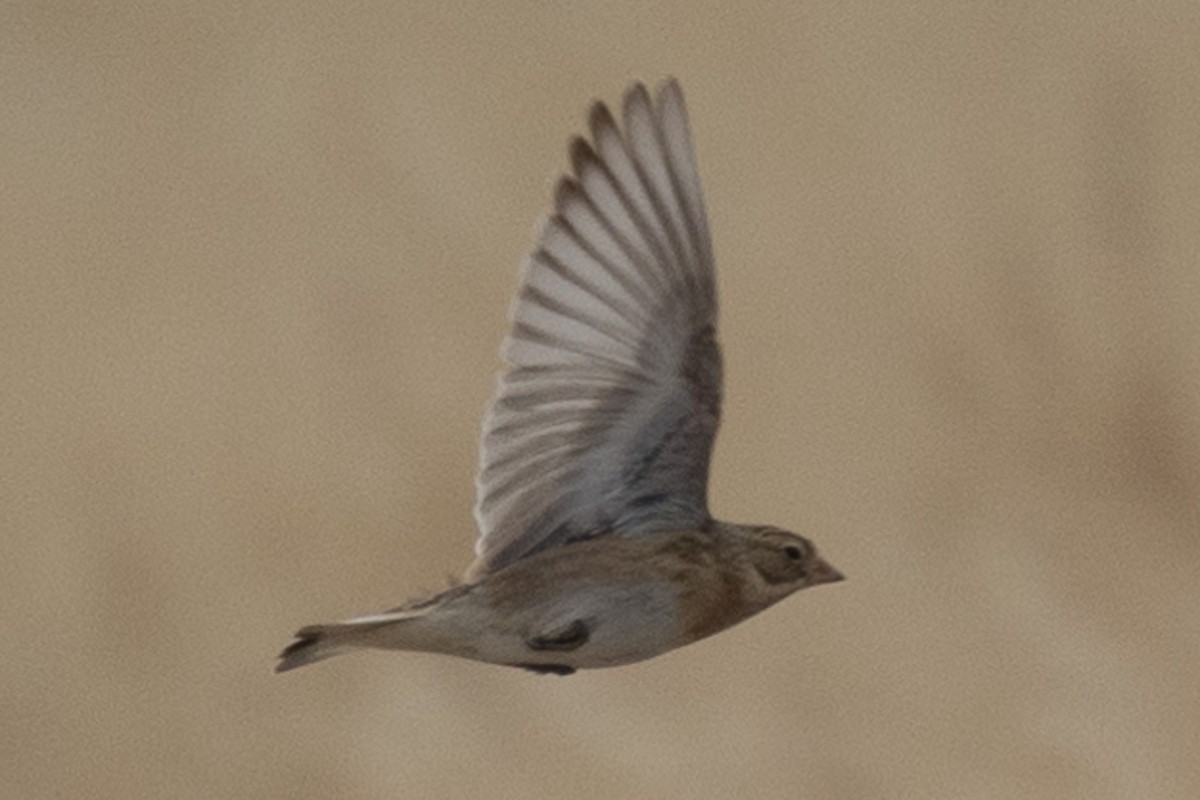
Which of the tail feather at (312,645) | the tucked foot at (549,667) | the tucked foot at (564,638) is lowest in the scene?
the tucked foot at (549,667)

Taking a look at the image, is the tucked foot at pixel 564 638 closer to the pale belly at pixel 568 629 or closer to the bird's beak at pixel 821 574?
the pale belly at pixel 568 629

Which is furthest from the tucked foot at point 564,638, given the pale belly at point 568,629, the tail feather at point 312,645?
the tail feather at point 312,645

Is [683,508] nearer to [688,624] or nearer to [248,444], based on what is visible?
[688,624]

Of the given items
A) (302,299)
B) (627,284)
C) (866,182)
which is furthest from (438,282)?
(627,284)

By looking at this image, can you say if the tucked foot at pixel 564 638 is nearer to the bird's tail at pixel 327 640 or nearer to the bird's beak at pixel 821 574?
the bird's tail at pixel 327 640

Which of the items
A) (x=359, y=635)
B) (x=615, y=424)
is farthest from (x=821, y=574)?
(x=359, y=635)

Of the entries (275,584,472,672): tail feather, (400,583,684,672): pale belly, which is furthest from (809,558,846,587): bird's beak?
(275,584,472,672): tail feather

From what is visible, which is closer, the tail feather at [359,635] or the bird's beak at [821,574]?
the tail feather at [359,635]

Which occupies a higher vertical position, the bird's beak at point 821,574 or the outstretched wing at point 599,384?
the outstretched wing at point 599,384

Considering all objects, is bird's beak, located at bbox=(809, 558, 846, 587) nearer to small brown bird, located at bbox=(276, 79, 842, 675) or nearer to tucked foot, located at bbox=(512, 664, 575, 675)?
small brown bird, located at bbox=(276, 79, 842, 675)
